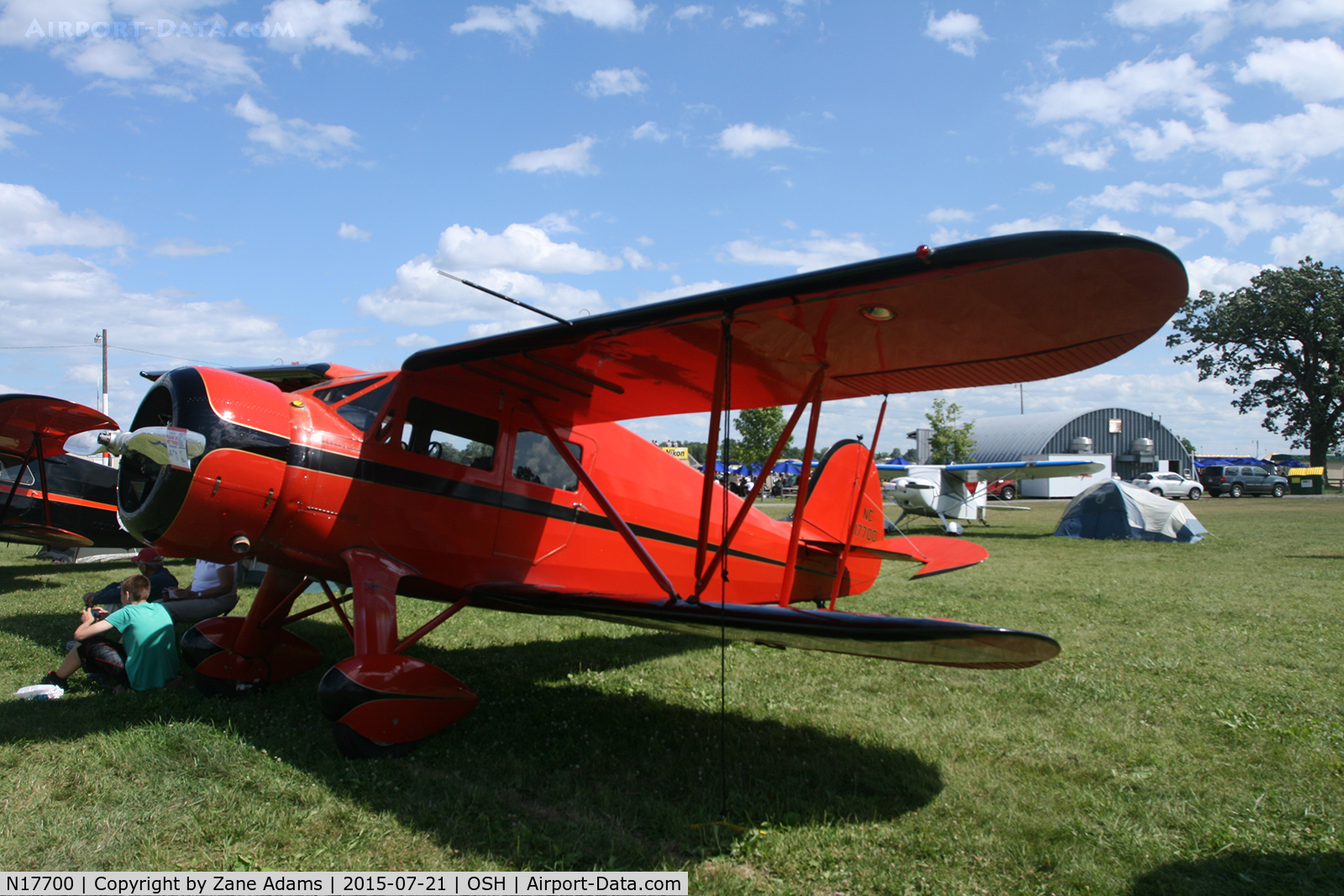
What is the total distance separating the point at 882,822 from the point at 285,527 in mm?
3805

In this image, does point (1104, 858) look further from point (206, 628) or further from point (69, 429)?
point (69, 429)

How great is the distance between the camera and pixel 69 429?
9.47 meters

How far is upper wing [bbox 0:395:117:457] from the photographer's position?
8133 mm

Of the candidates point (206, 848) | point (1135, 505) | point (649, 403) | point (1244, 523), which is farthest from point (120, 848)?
point (1244, 523)

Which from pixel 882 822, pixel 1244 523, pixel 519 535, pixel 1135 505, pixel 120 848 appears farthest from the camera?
pixel 1244 523

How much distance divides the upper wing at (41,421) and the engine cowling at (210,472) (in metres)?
4.46

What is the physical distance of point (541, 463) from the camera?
5.45 meters

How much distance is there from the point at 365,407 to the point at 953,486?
79.0 feet

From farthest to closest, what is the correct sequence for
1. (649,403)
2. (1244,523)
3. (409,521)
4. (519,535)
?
(1244,523) → (649,403) → (519,535) → (409,521)

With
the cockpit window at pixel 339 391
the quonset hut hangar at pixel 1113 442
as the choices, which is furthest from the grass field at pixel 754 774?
the quonset hut hangar at pixel 1113 442

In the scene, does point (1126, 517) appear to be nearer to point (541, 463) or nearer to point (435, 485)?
point (541, 463)

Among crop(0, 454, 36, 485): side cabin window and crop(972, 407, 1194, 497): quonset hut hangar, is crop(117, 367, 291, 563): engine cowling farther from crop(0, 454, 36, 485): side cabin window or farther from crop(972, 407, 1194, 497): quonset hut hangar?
crop(972, 407, 1194, 497): quonset hut hangar

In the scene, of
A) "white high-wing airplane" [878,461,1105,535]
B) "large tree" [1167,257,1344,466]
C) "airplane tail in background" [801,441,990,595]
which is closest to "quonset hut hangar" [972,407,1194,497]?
"large tree" [1167,257,1344,466]

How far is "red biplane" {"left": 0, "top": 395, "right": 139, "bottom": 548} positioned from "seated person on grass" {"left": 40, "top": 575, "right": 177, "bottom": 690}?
15.4ft
